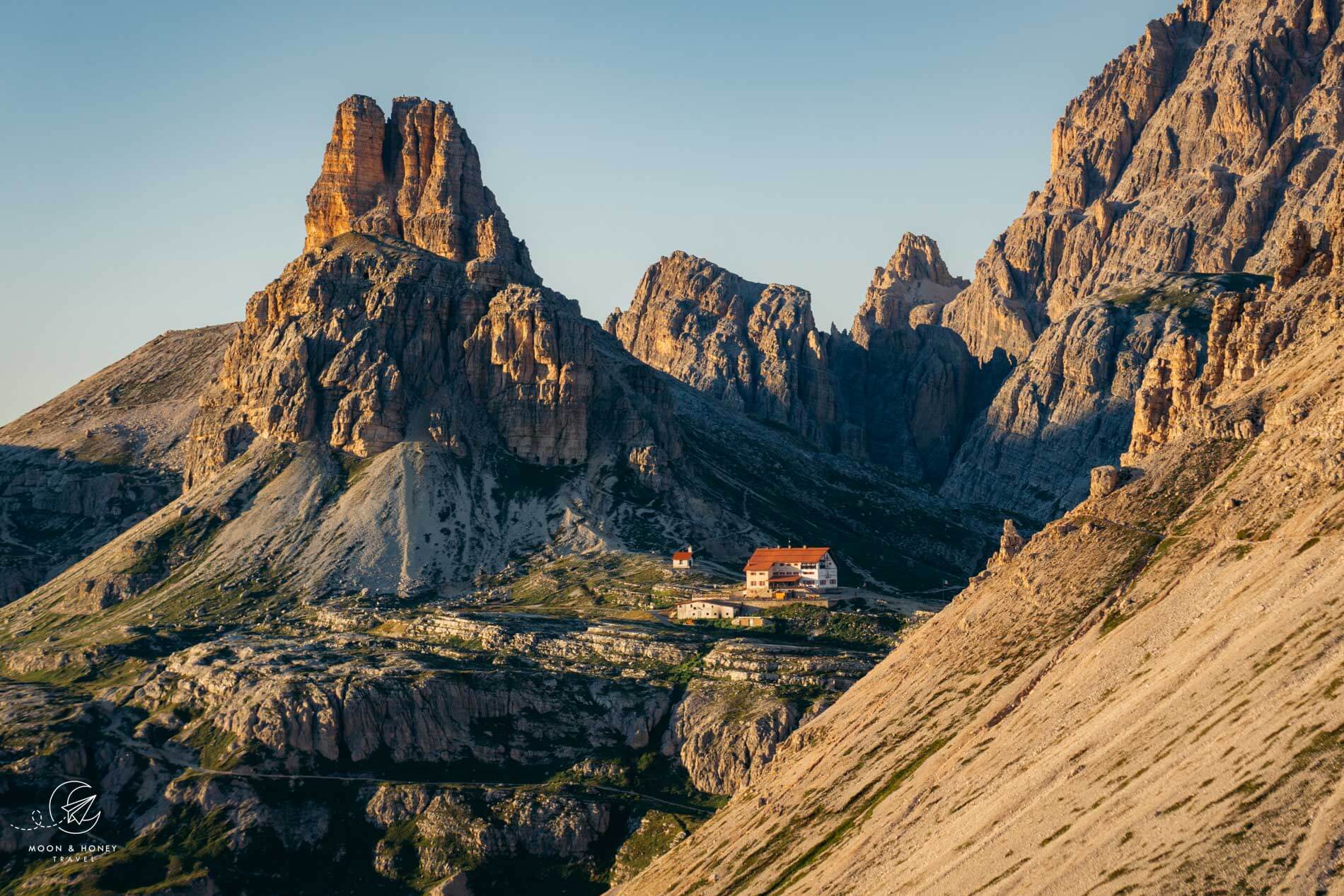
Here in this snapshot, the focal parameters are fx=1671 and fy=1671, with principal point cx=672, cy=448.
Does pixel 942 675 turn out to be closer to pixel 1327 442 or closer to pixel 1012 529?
pixel 1012 529

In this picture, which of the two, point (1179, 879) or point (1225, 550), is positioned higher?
point (1225, 550)

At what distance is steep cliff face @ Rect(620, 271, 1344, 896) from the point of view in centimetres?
9606

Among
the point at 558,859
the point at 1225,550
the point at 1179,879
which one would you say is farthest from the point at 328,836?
the point at 1179,879

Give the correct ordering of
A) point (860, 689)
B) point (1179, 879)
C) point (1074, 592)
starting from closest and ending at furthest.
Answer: point (1179, 879)
point (1074, 592)
point (860, 689)

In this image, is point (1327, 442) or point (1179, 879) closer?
point (1179, 879)

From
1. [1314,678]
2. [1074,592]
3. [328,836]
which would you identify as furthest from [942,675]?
[328,836]

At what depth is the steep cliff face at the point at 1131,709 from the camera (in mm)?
96062

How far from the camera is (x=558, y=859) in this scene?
193250 mm

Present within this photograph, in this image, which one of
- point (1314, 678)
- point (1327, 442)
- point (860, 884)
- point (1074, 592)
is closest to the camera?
point (1314, 678)

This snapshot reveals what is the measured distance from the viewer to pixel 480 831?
Answer: 195 meters

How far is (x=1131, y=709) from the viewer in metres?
116

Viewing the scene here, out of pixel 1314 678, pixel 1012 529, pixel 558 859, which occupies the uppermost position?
pixel 1012 529

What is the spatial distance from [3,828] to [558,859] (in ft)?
220

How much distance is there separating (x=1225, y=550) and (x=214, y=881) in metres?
118
